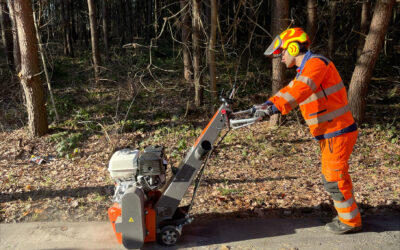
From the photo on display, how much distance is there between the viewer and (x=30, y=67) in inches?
→ 263

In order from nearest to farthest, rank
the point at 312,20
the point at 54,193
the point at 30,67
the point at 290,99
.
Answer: the point at 290,99
the point at 54,193
the point at 30,67
the point at 312,20

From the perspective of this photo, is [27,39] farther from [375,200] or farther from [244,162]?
[375,200]

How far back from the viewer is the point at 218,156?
6195 mm

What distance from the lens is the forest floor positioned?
4250 millimetres

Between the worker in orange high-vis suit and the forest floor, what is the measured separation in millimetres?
804

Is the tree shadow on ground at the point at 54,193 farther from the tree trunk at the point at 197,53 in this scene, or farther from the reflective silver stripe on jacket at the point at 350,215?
the tree trunk at the point at 197,53

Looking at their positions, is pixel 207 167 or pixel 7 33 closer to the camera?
pixel 207 167

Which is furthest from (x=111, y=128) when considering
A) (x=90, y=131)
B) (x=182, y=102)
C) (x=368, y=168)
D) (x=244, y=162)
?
(x=368, y=168)

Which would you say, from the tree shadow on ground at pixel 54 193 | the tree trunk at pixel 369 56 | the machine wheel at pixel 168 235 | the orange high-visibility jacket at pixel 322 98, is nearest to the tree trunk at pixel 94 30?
the tree shadow on ground at pixel 54 193

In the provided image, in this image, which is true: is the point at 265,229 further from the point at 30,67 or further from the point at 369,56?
the point at 30,67

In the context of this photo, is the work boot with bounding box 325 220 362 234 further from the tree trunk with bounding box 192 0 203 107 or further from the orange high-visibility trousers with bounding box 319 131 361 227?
the tree trunk with bounding box 192 0 203 107

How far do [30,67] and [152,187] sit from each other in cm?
491

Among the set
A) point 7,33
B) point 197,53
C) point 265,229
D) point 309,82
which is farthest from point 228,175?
point 7,33

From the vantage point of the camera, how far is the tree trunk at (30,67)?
253 inches
